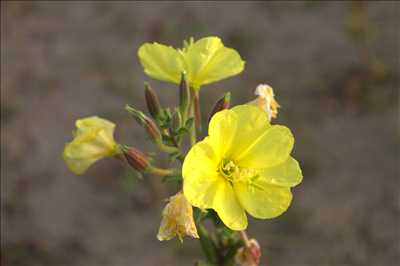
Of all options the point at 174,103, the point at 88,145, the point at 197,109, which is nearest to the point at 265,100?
the point at 197,109

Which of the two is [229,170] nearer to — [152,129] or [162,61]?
[152,129]

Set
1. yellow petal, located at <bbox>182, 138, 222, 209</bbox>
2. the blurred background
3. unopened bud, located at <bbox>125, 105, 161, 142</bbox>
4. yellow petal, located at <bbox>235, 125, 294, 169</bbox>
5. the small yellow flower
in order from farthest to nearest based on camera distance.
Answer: the blurred background
the small yellow flower
unopened bud, located at <bbox>125, 105, 161, 142</bbox>
yellow petal, located at <bbox>235, 125, 294, 169</bbox>
yellow petal, located at <bbox>182, 138, 222, 209</bbox>

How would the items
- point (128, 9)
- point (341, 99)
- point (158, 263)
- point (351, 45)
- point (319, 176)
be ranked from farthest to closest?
point (128, 9)
point (351, 45)
point (341, 99)
point (319, 176)
point (158, 263)

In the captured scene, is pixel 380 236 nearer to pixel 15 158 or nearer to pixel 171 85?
pixel 171 85

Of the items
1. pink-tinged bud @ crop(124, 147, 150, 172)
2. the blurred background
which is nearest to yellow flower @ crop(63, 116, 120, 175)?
pink-tinged bud @ crop(124, 147, 150, 172)

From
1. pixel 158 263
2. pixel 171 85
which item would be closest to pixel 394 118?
pixel 171 85

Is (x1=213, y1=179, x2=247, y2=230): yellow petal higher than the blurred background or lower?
higher

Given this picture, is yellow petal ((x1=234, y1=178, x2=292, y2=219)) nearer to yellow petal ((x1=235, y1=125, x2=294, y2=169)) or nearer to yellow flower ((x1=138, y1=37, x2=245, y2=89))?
yellow petal ((x1=235, y1=125, x2=294, y2=169))
